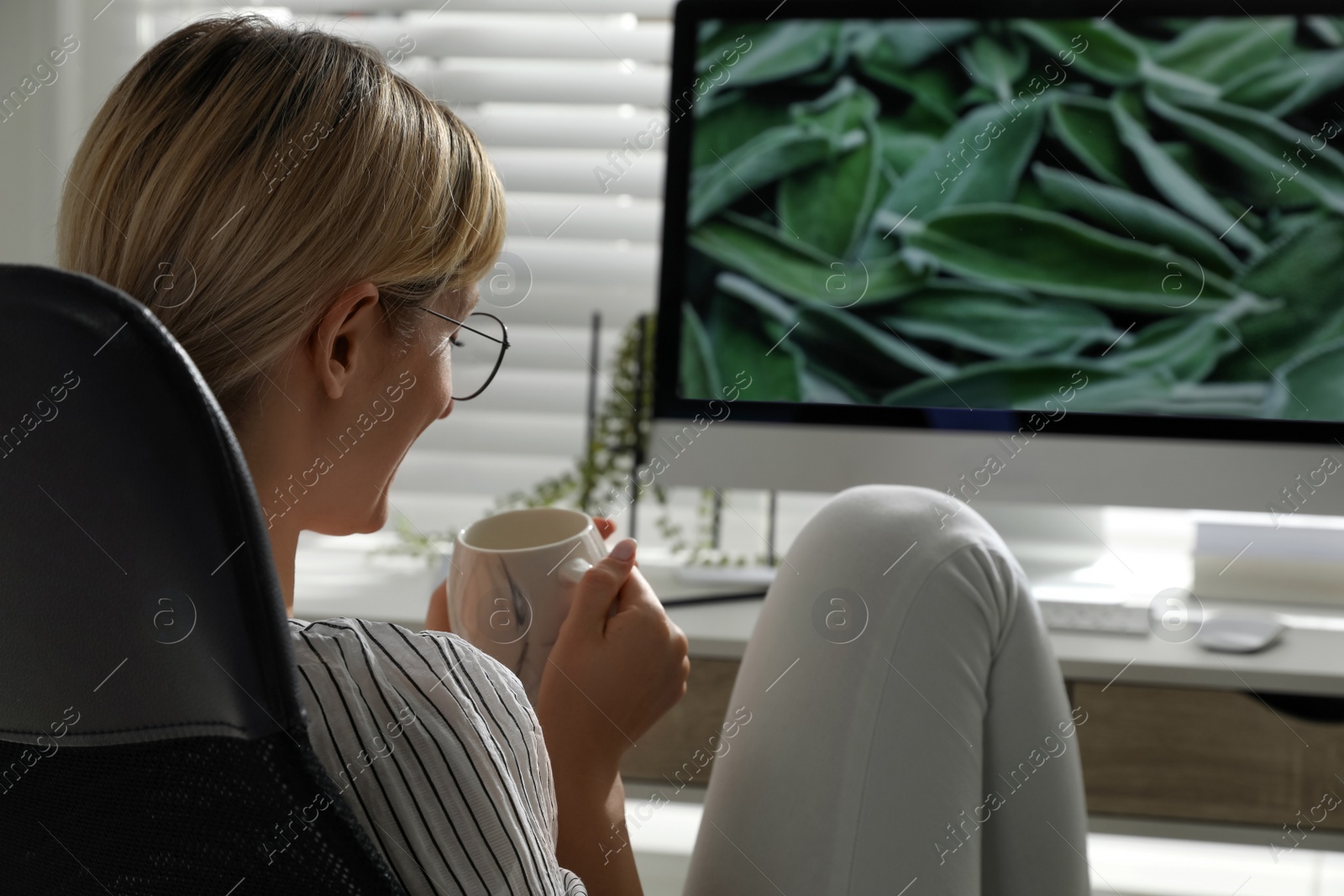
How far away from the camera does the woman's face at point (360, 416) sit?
0.66m

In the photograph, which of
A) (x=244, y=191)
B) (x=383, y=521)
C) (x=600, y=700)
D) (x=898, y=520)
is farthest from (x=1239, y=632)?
(x=244, y=191)

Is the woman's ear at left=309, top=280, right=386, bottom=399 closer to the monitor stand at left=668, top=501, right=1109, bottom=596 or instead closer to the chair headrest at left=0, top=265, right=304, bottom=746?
the chair headrest at left=0, top=265, right=304, bottom=746

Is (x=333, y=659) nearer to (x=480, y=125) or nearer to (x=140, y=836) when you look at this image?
(x=140, y=836)

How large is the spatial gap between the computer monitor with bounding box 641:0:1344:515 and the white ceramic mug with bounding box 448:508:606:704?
0.76 m

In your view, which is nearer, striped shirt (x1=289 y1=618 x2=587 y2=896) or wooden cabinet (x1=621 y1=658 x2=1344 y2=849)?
striped shirt (x1=289 y1=618 x2=587 y2=896)

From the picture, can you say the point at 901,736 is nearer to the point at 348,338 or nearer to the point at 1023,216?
the point at 348,338

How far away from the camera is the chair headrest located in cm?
34

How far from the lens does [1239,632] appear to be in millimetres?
1310

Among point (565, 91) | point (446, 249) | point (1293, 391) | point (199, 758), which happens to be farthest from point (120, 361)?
point (565, 91)

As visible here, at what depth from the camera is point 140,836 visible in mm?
410

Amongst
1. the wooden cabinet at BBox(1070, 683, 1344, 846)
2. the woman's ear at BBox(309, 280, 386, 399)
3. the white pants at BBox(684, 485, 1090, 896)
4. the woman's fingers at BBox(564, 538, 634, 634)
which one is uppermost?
the woman's ear at BBox(309, 280, 386, 399)

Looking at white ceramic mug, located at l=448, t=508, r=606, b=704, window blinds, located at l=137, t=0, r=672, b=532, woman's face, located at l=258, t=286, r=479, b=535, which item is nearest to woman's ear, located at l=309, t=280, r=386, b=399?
woman's face, located at l=258, t=286, r=479, b=535

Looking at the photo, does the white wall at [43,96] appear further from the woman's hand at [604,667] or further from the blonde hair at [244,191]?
the woman's hand at [604,667]

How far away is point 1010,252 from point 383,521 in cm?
100
